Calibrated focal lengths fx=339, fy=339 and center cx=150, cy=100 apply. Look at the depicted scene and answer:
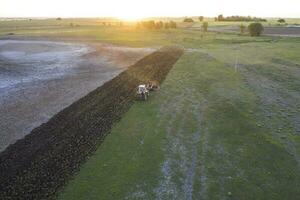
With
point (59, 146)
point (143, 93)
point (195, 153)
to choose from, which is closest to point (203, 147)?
point (195, 153)

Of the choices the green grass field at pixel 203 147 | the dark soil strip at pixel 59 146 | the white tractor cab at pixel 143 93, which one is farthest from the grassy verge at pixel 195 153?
the dark soil strip at pixel 59 146

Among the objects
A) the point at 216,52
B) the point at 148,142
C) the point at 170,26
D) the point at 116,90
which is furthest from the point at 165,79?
the point at 170,26

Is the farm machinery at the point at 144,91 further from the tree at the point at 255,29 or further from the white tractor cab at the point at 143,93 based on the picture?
the tree at the point at 255,29

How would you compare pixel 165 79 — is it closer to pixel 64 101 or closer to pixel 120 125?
pixel 64 101

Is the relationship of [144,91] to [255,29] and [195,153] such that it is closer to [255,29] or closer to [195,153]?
[195,153]

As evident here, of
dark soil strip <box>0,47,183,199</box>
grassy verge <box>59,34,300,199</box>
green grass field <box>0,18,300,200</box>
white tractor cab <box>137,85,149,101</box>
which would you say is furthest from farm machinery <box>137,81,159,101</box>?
dark soil strip <box>0,47,183,199</box>
